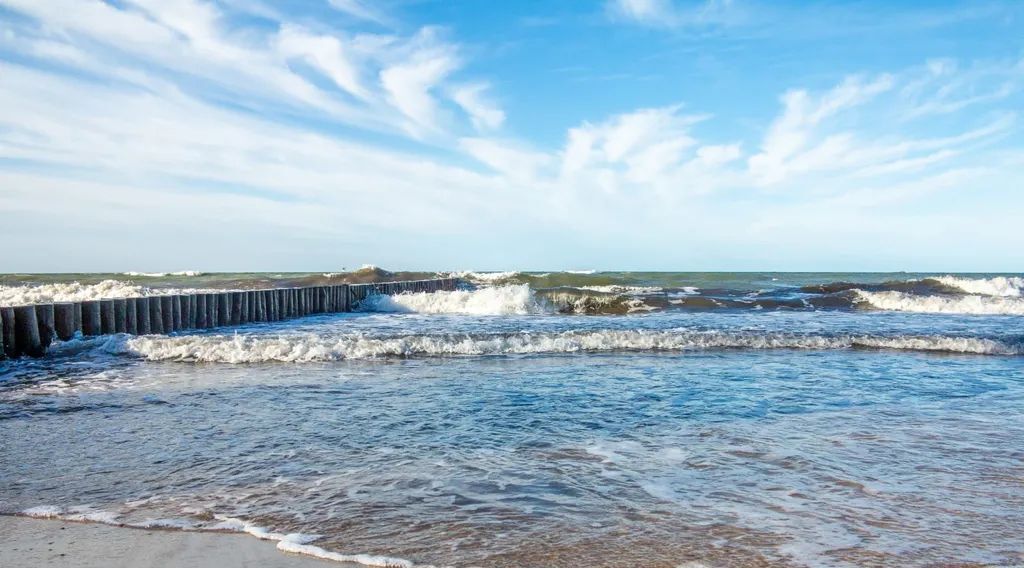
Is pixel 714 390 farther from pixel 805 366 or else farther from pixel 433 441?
pixel 433 441

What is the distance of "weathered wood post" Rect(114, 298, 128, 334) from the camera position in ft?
45.3

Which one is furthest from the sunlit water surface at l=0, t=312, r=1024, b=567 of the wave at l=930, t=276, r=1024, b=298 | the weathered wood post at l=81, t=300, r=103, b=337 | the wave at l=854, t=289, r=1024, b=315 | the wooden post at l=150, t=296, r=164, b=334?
the wave at l=930, t=276, r=1024, b=298

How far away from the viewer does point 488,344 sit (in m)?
12.1

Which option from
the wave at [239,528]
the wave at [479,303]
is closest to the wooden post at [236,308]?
the wave at [479,303]

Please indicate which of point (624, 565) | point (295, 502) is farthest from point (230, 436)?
point (624, 565)

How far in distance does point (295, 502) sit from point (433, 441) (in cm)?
158

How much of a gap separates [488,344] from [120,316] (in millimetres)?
7597

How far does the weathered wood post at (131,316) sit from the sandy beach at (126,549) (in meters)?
11.7

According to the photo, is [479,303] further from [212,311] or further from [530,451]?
[530,451]

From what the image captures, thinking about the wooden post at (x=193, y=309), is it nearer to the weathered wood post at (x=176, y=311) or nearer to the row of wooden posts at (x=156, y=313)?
the row of wooden posts at (x=156, y=313)

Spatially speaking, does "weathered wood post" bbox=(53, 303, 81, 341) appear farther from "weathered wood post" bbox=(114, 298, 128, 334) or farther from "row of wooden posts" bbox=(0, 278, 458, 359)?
"weathered wood post" bbox=(114, 298, 128, 334)

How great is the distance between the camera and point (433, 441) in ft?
17.8

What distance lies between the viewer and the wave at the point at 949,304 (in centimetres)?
2129

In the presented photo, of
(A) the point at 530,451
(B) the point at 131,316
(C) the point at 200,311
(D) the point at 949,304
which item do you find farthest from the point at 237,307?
(D) the point at 949,304
